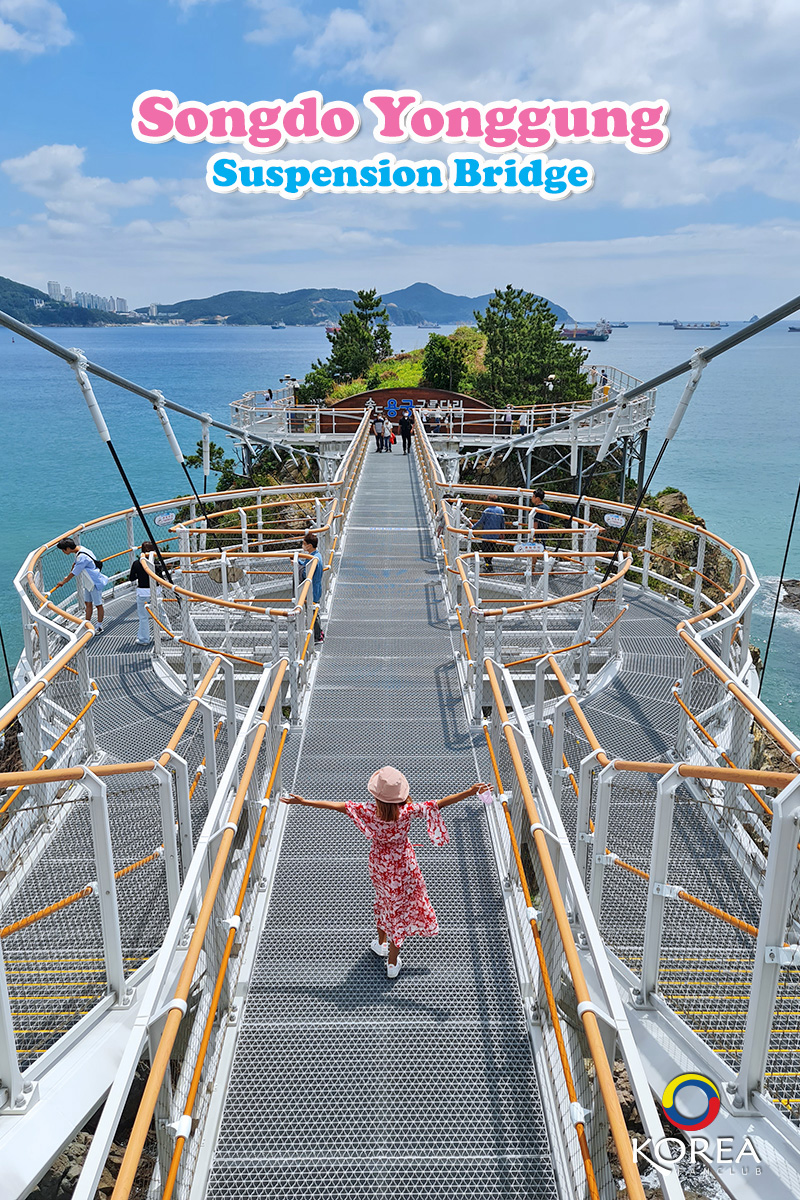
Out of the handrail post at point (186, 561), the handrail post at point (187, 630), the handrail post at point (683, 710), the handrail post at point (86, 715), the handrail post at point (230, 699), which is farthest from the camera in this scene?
the handrail post at point (186, 561)

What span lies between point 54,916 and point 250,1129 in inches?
83.2

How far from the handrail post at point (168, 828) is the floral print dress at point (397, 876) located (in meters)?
0.98

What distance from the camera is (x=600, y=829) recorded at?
4.52 m

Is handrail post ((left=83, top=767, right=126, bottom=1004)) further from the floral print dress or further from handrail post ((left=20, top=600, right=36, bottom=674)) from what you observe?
handrail post ((left=20, top=600, right=36, bottom=674))

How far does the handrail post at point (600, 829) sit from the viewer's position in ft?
14.4

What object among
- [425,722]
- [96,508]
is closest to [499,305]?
[96,508]

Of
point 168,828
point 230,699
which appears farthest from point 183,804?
point 230,699

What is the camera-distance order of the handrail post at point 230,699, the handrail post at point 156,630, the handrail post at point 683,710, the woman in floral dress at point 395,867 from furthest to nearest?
the handrail post at point 156,630 < the handrail post at point 683,710 < the handrail post at point 230,699 < the woman in floral dress at point 395,867

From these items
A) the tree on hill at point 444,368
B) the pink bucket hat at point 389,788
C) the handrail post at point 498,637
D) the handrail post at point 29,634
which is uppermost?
the tree on hill at point 444,368

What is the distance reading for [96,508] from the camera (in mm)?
→ 50562

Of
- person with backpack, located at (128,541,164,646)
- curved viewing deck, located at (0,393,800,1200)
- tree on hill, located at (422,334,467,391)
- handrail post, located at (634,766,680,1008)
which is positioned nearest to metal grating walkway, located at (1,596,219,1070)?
curved viewing deck, located at (0,393,800,1200)

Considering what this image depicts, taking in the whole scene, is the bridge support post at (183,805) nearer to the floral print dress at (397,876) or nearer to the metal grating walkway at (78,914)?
the metal grating walkway at (78,914)

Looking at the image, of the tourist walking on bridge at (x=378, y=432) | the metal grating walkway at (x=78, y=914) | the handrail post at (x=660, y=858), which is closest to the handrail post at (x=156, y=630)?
the metal grating walkway at (x=78, y=914)

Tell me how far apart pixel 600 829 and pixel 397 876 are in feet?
3.88
